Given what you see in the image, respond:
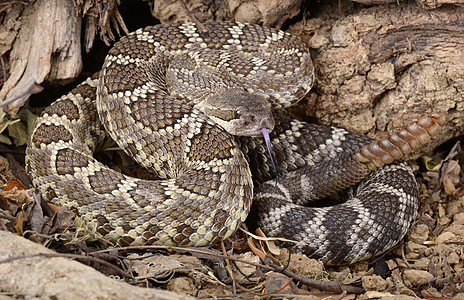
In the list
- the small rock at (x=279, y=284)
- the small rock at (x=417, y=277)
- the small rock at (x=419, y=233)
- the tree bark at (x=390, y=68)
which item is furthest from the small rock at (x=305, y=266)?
the tree bark at (x=390, y=68)

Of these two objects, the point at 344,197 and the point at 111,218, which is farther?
the point at 344,197

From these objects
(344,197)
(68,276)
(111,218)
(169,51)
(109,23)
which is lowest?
(344,197)

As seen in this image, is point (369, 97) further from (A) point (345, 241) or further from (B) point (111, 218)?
(B) point (111, 218)

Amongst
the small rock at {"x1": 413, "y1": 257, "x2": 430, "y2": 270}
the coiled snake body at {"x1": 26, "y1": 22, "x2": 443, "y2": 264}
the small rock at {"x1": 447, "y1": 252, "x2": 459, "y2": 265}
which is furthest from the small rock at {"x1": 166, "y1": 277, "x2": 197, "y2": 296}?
the small rock at {"x1": 447, "y1": 252, "x2": 459, "y2": 265}

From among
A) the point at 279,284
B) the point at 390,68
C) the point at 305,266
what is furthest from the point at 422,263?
the point at 390,68

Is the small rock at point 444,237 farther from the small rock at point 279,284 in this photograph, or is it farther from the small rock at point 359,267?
the small rock at point 279,284

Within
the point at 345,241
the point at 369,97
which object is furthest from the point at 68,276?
the point at 369,97

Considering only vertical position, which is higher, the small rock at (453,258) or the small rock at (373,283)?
the small rock at (373,283)
